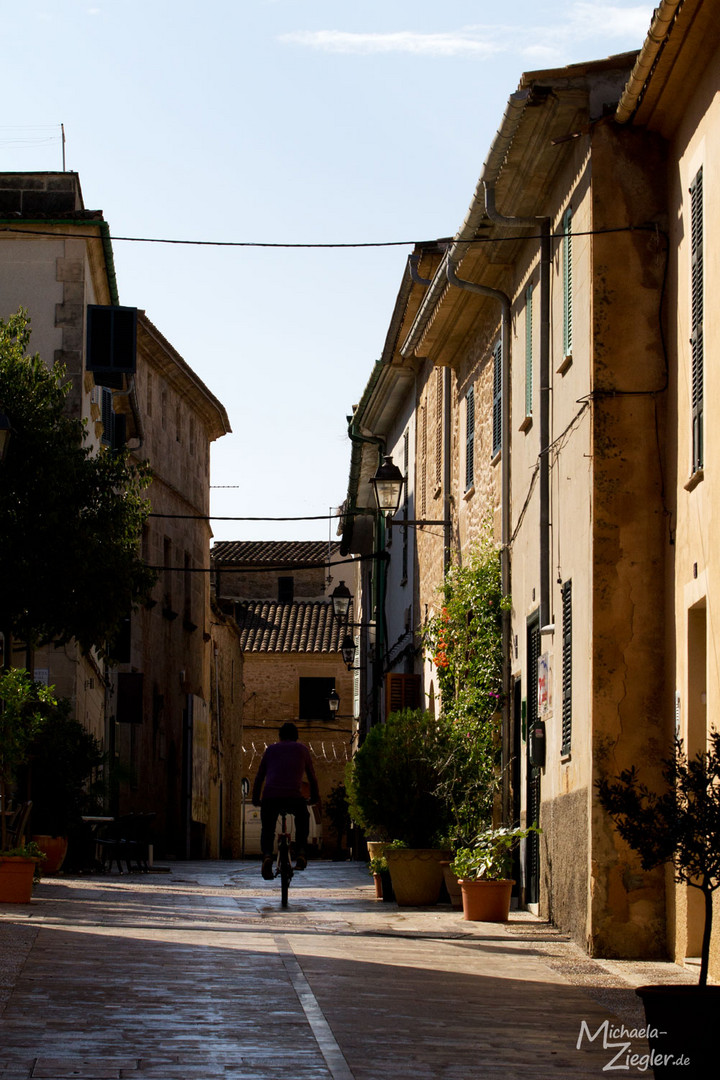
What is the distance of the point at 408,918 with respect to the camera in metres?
14.2

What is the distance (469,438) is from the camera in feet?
64.2

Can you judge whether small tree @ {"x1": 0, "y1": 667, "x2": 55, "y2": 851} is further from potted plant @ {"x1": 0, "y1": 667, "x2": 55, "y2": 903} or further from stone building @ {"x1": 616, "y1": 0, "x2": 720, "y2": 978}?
stone building @ {"x1": 616, "y1": 0, "x2": 720, "y2": 978}

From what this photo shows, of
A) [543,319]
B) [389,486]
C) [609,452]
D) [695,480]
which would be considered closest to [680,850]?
[695,480]

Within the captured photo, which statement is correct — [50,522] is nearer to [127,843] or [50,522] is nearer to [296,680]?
[127,843]

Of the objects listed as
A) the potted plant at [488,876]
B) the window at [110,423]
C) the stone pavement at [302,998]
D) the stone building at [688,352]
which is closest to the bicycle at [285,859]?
the stone pavement at [302,998]

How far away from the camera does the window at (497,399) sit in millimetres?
17016

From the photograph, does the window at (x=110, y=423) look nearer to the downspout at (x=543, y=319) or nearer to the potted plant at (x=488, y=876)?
A: the downspout at (x=543, y=319)

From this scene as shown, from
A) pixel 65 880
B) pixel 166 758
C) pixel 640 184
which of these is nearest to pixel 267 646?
pixel 166 758

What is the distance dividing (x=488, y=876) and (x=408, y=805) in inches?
111

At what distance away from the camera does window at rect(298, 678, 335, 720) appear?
2456 inches

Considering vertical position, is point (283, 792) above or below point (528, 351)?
below

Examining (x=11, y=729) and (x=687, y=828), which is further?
(x=11, y=729)

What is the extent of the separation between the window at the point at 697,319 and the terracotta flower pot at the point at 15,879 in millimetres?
7210

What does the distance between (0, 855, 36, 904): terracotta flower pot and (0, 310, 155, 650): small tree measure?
15.5ft
